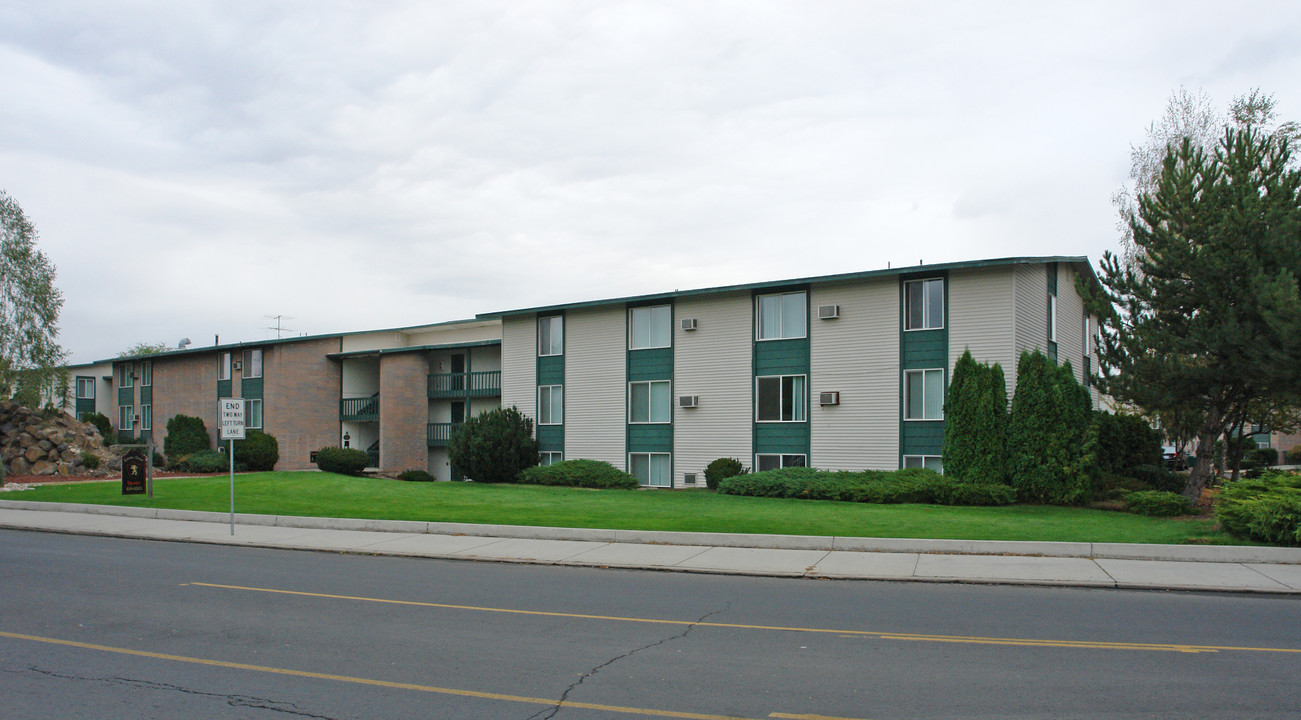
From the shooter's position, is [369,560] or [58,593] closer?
[58,593]

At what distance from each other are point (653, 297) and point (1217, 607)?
2242 cm

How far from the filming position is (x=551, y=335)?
34125mm

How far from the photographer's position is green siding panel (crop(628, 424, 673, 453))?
30.7 meters

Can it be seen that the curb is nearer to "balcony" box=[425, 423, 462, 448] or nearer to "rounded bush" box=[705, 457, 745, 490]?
"rounded bush" box=[705, 457, 745, 490]

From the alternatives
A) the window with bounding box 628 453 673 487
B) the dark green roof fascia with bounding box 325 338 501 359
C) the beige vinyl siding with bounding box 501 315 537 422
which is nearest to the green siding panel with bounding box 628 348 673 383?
the window with bounding box 628 453 673 487

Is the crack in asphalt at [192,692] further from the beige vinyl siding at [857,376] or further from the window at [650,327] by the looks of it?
the window at [650,327]

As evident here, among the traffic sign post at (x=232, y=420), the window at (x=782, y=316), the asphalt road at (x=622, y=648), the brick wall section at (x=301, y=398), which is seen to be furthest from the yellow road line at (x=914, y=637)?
the brick wall section at (x=301, y=398)

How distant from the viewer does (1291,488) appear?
49.5ft

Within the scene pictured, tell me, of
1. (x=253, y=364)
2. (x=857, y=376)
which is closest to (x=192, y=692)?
(x=857, y=376)

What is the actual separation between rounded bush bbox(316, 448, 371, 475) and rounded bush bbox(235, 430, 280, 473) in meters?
2.37

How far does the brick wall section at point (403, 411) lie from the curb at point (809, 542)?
19493 mm

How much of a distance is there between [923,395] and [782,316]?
5249 mm

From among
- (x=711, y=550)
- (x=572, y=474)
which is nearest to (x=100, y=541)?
(x=711, y=550)

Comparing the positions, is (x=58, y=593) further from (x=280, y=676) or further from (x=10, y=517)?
(x=10, y=517)
